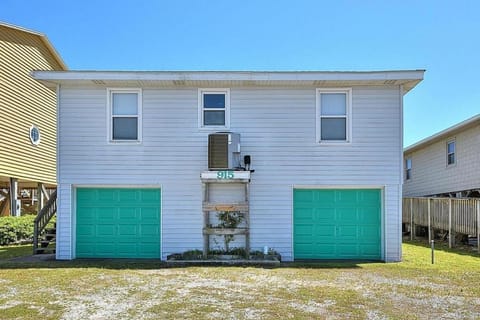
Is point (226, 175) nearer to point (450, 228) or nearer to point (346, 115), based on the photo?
point (346, 115)

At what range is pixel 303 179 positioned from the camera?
10.3 m

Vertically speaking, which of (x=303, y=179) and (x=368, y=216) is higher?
(x=303, y=179)

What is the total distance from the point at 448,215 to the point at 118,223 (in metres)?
10.3

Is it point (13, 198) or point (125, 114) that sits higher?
point (125, 114)

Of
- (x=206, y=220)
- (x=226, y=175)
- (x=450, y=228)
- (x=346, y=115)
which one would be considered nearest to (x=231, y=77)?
(x=226, y=175)

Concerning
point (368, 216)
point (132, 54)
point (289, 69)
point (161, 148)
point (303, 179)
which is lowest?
point (368, 216)

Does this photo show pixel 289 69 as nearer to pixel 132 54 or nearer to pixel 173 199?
pixel 173 199

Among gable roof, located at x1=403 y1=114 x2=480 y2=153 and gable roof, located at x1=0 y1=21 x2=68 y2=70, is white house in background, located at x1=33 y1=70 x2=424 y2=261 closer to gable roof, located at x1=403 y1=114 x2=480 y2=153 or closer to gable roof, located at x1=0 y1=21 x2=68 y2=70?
gable roof, located at x1=403 y1=114 x2=480 y2=153

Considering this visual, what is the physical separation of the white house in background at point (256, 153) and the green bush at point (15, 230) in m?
4.81

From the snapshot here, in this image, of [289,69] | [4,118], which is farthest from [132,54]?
[289,69]

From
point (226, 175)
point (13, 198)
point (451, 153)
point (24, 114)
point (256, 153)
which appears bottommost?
point (13, 198)

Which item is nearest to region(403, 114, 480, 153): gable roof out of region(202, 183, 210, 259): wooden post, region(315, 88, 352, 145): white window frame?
region(315, 88, 352, 145): white window frame

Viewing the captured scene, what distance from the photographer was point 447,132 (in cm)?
1656

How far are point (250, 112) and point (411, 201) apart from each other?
1002 cm
